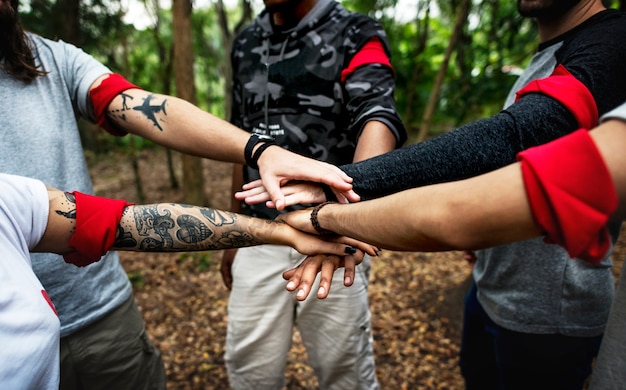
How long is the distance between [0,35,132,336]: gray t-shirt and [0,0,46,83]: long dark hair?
1.3 inches

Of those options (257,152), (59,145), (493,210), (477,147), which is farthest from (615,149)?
(59,145)

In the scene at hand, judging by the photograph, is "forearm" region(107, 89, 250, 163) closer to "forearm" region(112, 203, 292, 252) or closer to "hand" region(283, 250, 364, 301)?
"forearm" region(112, 203, 292, 252)

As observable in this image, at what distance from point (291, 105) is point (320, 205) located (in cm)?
67

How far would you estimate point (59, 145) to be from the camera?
1.46m

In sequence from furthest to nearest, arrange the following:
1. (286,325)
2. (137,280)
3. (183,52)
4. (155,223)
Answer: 1. (183,52)
2. (137,280)
3. (286,325)
4. (155,223)

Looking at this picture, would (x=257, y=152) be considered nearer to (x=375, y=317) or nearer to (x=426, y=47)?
(x=375, y=317)

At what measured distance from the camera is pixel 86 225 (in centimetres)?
126

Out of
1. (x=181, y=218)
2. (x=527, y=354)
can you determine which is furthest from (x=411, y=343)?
(x=181, y=218)

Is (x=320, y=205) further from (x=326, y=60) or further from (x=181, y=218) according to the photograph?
(x=326, y=60)

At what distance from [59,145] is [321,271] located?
114 cm

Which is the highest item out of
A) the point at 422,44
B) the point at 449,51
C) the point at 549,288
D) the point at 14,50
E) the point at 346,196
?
the point at 422,44

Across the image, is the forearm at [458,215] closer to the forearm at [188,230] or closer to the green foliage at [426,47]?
the forearm at [188,230]

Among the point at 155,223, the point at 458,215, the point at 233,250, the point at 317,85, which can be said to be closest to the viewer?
the point at 458,215

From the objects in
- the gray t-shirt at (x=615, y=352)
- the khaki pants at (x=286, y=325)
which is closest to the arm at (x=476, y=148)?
the gray t-shirt at (x=615, y=352)
